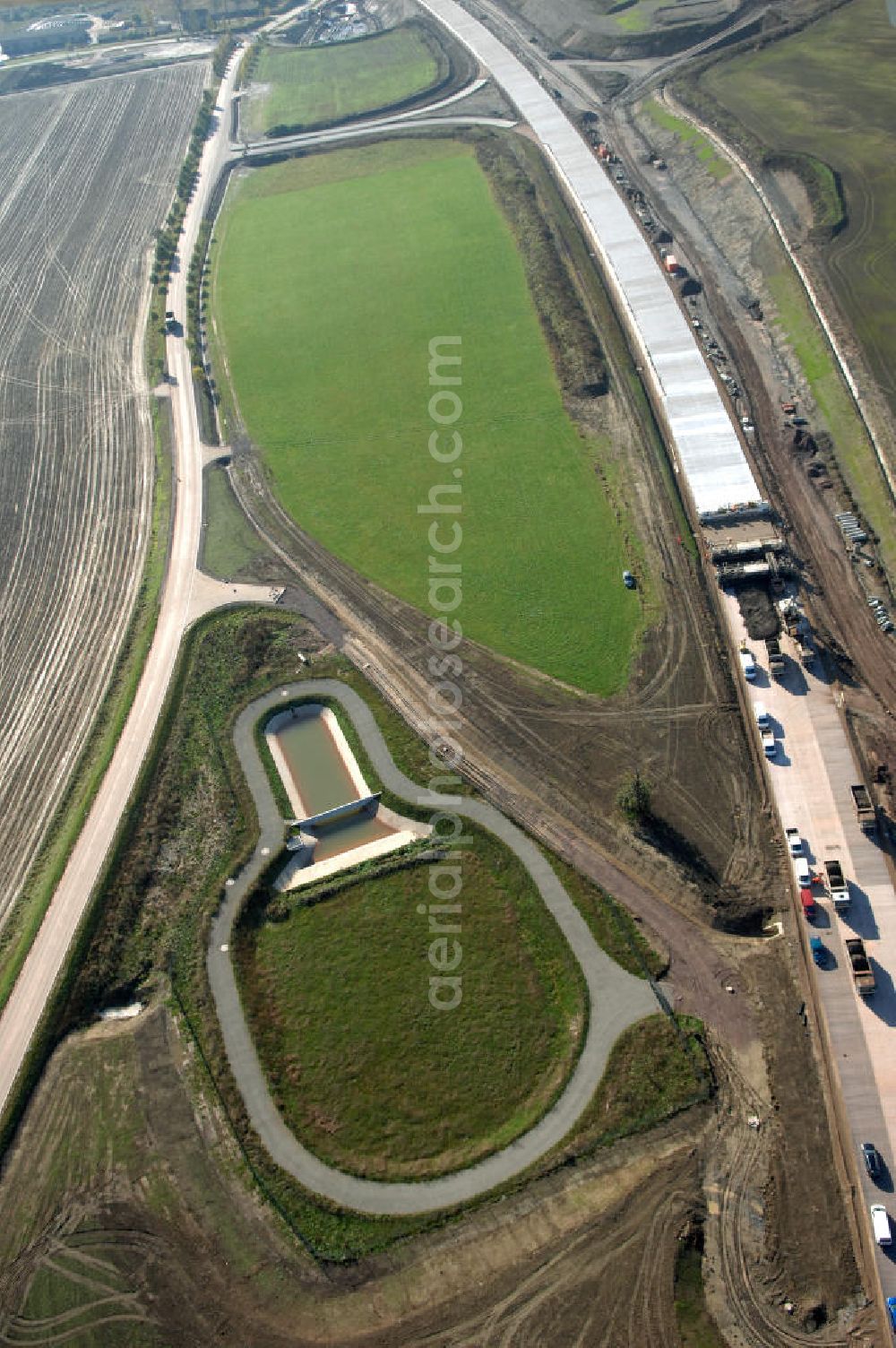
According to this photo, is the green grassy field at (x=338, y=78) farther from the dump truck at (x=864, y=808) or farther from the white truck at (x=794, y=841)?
the white truck at (x=794, y=841)

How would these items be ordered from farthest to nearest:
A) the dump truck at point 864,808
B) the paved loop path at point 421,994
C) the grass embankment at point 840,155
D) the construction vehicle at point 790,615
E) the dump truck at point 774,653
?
the grass embankment at point 840,155, the construction vehicle at point 790,615, the dump truck at point 774,653, the dump truck at point 864,808, the paved loop path at point 421,994

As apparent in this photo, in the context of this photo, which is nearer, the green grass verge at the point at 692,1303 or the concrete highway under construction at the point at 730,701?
the green grass verge at the point at 692,1303

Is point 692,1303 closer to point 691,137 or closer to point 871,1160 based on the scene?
point 871,1160

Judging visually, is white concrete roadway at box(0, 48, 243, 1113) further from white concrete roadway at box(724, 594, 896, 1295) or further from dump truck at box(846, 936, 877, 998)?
dump truck at box(846, 936, 877, 998)

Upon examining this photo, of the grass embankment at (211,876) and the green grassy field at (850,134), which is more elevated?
the green grassy field at (850,134)

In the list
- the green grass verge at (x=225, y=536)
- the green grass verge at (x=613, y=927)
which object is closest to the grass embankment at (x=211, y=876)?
the green grass verge at (x=613, y=927)

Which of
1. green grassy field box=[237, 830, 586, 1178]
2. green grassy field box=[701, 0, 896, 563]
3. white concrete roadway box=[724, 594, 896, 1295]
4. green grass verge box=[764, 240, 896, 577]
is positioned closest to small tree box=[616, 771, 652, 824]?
green grassy field box=[237, 830, 586, 1178]
